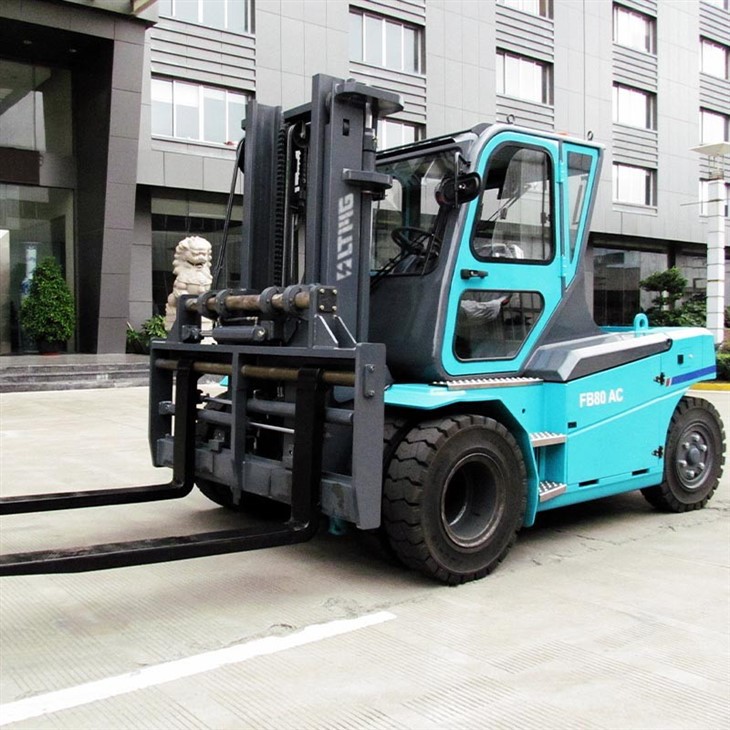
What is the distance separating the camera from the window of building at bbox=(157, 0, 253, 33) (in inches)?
→ 882

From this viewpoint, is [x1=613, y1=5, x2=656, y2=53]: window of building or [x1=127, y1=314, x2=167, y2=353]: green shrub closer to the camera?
[x1=127, y1=314, x2=167, y2=353]: green shrub

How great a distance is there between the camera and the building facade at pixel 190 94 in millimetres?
20188

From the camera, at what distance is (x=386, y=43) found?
2673 cm

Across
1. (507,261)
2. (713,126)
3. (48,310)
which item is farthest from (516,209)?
(713,126)

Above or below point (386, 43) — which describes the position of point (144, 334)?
below

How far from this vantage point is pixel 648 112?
3544 centimetres

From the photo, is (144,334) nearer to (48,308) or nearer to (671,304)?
(48,308)

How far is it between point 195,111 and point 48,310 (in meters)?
7.01

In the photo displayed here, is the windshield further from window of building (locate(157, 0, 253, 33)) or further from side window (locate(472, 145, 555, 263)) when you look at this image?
window of building (locate(157, 0, 253, 33))

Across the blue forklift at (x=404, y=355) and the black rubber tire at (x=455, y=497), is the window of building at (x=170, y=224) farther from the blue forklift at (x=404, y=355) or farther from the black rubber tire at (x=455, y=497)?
the black rubber tire at (x=455, y=497)

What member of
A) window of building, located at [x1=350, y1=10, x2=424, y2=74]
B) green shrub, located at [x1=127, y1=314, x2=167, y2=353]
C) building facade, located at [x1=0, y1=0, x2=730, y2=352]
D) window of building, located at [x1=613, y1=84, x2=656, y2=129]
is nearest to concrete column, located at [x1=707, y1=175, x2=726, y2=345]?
building facade, located at [x1=0, y1=0, x2=730, y2=352]

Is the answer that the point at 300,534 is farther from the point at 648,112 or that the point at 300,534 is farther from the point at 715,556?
the point at 648,112

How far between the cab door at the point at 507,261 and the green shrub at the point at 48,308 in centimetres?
1669

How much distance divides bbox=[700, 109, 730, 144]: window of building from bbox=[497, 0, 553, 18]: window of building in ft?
34.9
